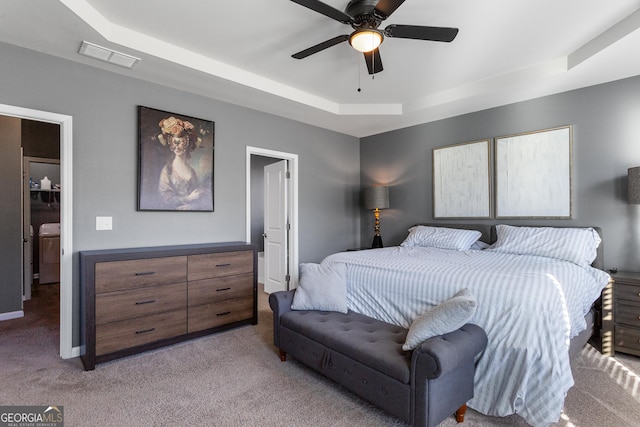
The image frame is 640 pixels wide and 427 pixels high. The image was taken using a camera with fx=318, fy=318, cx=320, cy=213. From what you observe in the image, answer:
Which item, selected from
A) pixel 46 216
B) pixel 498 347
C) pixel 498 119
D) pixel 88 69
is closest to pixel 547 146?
pixel 498 119

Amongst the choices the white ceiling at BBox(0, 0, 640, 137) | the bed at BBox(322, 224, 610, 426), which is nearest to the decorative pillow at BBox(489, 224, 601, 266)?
the bed at BBox(322, 224, 610, 426)

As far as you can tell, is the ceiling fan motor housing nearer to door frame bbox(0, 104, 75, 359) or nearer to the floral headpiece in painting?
the floral headpiece in painting

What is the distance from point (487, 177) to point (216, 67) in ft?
11.0

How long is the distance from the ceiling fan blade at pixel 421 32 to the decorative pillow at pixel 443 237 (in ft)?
7.37

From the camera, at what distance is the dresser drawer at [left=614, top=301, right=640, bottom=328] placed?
8.66 feet

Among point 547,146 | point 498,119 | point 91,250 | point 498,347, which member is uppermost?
point 498,119

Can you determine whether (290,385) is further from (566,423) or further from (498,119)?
(498,119)

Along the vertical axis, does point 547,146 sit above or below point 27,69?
below

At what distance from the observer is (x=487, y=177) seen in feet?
13.0

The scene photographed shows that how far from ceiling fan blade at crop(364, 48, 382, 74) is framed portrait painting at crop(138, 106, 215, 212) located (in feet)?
6.18

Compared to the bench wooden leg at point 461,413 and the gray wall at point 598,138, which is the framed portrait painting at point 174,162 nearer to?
the bench wooden leg at point 461,413

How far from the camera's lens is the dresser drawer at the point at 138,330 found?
2562 mm

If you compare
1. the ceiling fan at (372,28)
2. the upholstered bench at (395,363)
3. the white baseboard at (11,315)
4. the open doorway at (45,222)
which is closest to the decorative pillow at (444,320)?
the upholstered bench at (395,363)

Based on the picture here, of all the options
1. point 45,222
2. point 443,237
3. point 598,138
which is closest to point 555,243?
point 443,237
